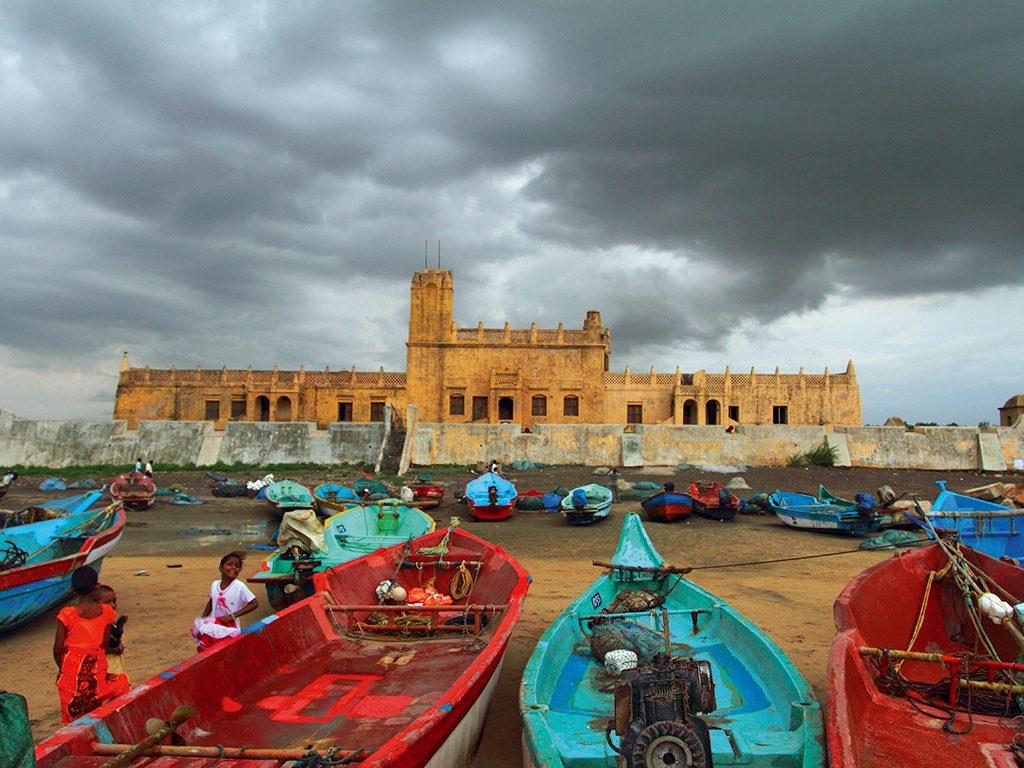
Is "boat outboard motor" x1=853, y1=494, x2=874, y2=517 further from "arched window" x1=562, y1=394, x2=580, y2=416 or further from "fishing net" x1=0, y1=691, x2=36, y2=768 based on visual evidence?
"arched window" x1=562, y1=394, x2=580, y2=416

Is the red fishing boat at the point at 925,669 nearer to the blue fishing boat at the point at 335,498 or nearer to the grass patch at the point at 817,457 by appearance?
the blue fishing boat at the point at 335,498

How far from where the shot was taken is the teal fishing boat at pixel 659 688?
3369mm

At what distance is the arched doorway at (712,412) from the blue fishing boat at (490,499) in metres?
21.7

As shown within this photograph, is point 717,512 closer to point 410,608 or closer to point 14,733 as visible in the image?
point 410,608

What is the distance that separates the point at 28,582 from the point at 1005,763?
9415 millimetres

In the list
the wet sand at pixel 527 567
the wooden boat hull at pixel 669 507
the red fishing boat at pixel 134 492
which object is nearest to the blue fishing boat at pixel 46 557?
the wet sand at pixel 527 567

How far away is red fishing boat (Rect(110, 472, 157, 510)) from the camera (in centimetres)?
1914

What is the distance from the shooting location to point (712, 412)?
1494 inches

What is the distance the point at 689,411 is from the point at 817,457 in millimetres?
11893

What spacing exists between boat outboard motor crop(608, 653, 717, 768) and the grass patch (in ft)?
85.2

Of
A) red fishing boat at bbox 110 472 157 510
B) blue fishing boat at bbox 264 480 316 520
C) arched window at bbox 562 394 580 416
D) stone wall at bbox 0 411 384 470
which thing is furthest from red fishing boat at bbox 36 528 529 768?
arched window at bbox 562 394 580 416

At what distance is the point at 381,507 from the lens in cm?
1154

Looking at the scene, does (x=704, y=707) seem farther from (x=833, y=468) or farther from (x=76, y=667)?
(x=833, y=468)

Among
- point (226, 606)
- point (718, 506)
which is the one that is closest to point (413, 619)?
point (226, 606)
